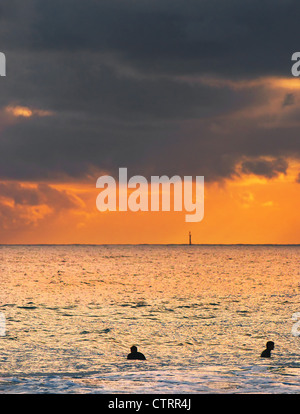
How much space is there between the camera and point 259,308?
62.2 m

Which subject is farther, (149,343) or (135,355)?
(149,343)

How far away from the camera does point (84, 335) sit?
4191 centimetres

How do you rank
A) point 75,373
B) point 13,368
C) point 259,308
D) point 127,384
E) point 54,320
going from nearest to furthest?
point 127,384 < point 75,373 < point 13,368 < point 54,320 < point 259,308

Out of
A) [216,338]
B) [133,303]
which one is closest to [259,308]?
[133,303]

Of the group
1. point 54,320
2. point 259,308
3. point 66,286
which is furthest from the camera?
point 66,286

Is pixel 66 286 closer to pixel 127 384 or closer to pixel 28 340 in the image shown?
pixel 28 340

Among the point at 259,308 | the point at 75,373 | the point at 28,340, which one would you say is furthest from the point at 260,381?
the point at 259,308

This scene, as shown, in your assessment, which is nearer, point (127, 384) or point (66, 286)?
point (127, 384)

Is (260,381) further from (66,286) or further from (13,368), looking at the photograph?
(66,286)

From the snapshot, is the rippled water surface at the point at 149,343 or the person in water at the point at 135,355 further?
the person in water at the point at 135,355

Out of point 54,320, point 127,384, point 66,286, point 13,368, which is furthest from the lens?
point 66,286

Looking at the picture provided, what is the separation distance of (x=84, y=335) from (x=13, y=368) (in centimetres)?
1304

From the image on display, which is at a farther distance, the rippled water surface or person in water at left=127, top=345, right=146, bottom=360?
person in water at left=127, top=345, right=146, bottom=360
